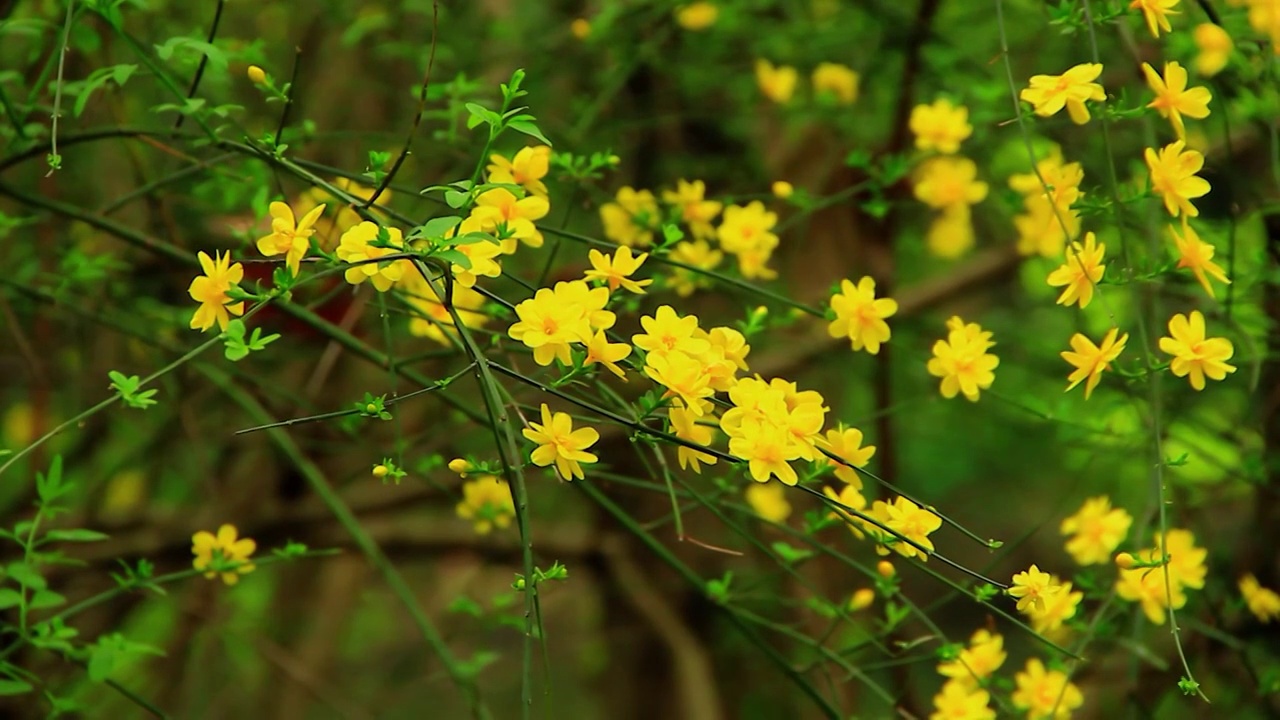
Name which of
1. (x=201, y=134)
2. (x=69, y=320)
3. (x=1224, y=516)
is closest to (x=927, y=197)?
(x=201, y=134)

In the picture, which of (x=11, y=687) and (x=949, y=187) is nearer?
(x=11, y=687)

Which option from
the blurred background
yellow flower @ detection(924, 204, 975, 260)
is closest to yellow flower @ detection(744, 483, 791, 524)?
the blurred background

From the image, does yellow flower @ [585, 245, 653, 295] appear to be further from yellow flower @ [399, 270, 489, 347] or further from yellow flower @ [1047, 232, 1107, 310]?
yellow flower @ [1047, 232, 1107, 310]

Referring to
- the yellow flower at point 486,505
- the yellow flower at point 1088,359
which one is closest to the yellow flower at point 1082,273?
the yellow flower at point 1088,359

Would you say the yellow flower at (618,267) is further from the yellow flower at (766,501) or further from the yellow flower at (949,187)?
the yellow flower at (949,187)

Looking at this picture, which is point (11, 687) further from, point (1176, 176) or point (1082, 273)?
point (1176, 176)

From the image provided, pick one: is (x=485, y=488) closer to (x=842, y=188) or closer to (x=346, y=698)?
(x=842, y=188)

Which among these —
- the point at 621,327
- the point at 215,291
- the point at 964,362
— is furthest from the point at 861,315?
the point at 621,327
